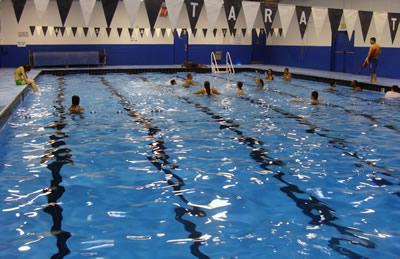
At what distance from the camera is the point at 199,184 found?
4906 millimetres

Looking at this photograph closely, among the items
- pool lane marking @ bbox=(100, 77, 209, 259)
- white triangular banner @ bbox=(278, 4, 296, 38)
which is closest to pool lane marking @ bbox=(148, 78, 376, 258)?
pool lane marking @ bbox=(100, 77, 209, 259)

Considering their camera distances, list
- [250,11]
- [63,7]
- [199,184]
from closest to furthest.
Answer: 1. [199,184]
2. [63,7]
3. [250,11]

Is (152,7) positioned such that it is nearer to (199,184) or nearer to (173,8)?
(173,8)

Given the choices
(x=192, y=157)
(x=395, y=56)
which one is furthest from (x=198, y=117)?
(x=395, y=56)

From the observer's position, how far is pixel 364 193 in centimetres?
468

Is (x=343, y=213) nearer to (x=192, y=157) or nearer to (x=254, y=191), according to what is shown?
(x=254, y=191)

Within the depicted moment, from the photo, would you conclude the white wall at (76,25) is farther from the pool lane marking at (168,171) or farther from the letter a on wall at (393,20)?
the pool lane marking at (168,171)

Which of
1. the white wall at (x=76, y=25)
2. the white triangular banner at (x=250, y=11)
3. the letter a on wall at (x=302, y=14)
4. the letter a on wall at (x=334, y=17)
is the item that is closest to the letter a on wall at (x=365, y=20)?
the letter a on wall at (x=334, y=17)

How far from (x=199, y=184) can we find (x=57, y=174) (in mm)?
1672

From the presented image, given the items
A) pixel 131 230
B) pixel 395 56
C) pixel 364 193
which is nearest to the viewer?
pixel 131 230

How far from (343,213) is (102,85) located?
11615mm

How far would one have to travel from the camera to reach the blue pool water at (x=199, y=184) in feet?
11.4

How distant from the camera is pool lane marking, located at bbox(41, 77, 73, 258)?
355cm

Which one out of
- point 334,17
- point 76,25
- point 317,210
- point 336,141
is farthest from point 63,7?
point 76,25
